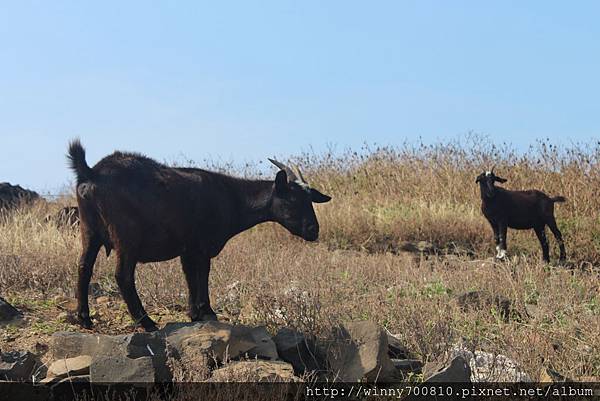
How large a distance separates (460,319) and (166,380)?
9.92 ft

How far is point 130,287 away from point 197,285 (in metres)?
0.64

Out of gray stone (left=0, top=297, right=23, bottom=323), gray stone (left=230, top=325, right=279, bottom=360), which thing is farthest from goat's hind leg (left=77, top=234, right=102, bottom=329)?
gray stone (left=230, top=325, right=279, bottom=360)

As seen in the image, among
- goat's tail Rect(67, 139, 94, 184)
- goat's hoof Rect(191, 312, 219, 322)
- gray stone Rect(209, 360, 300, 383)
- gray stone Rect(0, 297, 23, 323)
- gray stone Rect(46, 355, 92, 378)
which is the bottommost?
gray stone Rect(209, 360, 300, 383)

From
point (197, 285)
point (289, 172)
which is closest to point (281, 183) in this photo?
point (289, 172)

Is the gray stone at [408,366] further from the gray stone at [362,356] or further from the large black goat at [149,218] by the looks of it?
the large black goat at [149,218]

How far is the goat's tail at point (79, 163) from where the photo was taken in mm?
6547

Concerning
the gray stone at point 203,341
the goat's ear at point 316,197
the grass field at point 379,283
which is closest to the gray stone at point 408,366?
the grass field at point 379,283

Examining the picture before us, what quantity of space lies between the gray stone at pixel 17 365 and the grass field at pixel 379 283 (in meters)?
0.85

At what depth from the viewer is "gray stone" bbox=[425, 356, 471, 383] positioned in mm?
5023

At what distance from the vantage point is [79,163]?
21.5 feet

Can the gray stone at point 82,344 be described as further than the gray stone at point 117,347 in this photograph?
Yes

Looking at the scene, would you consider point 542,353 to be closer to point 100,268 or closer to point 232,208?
point 232,208

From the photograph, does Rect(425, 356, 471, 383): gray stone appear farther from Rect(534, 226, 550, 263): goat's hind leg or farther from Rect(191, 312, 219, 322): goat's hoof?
Rect(534, 226, 550, 263): goat's hind leg

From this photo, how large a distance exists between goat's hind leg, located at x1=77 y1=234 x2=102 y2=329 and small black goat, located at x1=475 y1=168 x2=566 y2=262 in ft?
26.5
